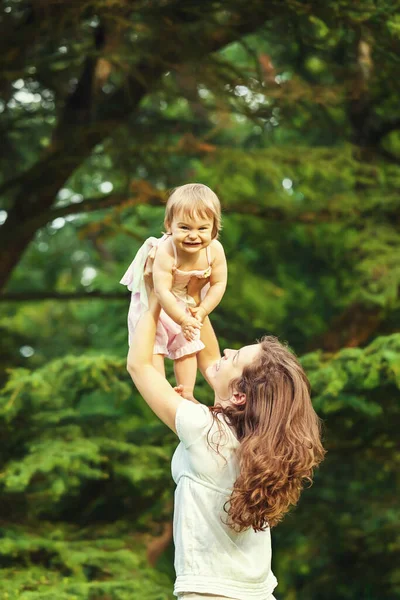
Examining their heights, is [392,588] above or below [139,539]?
below

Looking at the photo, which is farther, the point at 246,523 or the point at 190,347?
the point at 190,347

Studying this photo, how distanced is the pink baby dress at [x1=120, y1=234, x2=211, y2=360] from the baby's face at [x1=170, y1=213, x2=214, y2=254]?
2.0 inches

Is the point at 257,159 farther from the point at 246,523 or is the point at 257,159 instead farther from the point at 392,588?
the point at 246,523

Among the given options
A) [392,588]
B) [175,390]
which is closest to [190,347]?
[175,390]

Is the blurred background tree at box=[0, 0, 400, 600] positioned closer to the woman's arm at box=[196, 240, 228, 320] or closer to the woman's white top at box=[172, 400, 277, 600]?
the woman's arm at box=[196, 240, 228, 320]

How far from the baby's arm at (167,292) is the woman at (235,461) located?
0.17 m

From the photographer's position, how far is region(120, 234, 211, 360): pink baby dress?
8.81 feet

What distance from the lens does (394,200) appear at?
23.3ft

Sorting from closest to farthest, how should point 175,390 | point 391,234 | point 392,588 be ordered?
1. point 175,390
2. point 391,234
3. point 392,588

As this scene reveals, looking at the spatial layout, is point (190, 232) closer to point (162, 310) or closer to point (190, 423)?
point (162, 310)

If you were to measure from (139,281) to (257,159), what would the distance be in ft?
14.8

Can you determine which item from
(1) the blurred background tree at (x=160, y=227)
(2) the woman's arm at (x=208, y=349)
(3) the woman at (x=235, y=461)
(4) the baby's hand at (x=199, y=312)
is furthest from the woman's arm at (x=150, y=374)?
(1) the blurred background tree at (x=160, y=227)

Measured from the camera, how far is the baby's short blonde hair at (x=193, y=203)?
2582mm

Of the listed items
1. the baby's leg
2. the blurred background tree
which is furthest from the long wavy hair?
the blurred background tree
